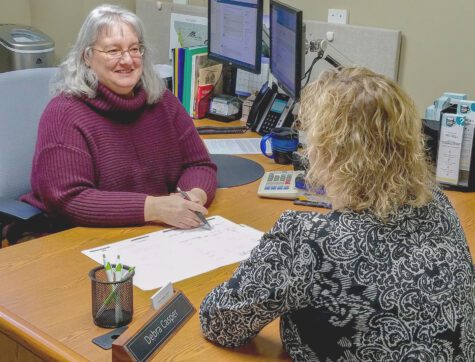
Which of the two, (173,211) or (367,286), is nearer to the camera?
(367,286)

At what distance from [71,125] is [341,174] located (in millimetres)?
1040

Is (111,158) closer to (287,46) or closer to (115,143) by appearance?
(115,143)

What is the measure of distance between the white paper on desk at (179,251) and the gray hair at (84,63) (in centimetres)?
54

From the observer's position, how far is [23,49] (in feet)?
11.4

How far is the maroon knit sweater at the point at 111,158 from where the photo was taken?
5.83ft

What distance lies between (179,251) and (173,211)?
7.0 inches

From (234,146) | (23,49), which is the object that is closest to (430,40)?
(234,146)

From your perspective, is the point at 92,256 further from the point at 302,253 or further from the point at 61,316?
the point at 302,253

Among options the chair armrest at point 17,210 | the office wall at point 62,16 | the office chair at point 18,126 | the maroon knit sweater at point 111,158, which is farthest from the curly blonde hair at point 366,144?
the office wall at point 62,16

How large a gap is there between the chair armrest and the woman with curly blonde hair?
3.27ft

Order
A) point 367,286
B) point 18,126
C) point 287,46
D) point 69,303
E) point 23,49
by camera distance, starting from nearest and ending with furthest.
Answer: point 367,286
point 69,303
point 18,126
point 287,46
point 23,49

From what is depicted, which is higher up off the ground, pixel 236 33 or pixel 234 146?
pixel 236 33

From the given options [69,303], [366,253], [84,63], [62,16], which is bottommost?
[69,303]

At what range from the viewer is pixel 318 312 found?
106 centimetres
